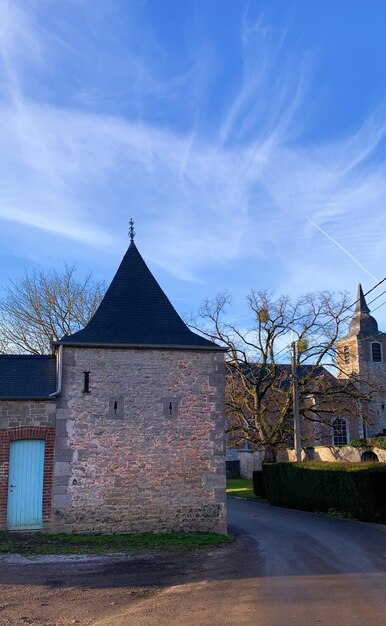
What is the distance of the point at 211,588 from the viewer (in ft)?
23.6

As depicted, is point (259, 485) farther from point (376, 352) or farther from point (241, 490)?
→ point (376, 352)

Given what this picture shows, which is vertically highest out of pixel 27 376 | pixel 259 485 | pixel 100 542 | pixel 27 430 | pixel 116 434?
pixel 27 376

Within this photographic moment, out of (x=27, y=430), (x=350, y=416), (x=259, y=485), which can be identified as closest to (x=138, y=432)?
(x=27, y=430)

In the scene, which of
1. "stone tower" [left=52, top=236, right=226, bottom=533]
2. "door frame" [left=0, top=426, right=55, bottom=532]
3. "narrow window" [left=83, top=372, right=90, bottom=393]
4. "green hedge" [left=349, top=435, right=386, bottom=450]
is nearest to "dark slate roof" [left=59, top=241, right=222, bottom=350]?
"stone tower" [left=52, top=236, right=226, bottom=533]

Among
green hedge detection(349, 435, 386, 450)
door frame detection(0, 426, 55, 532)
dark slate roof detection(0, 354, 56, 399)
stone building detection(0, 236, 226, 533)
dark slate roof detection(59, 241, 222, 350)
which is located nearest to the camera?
door frame detection(0, 426, 55, 532)

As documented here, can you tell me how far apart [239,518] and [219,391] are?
19.2ft

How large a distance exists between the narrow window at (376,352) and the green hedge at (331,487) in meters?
23.7

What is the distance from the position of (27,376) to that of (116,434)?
242 centimetres

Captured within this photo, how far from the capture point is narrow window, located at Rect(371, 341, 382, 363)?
4316 centimetres

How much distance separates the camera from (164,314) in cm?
1364

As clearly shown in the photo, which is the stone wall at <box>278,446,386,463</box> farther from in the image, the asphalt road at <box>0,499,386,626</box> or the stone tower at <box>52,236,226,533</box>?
the asphalt road at <box>0,499,386,626</box>

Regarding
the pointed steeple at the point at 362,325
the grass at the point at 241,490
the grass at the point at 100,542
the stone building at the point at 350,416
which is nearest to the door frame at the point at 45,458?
the grass at the point at 100,542

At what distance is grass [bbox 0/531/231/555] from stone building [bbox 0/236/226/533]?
37 cm

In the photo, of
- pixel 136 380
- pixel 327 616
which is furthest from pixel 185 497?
pixel 327 616
